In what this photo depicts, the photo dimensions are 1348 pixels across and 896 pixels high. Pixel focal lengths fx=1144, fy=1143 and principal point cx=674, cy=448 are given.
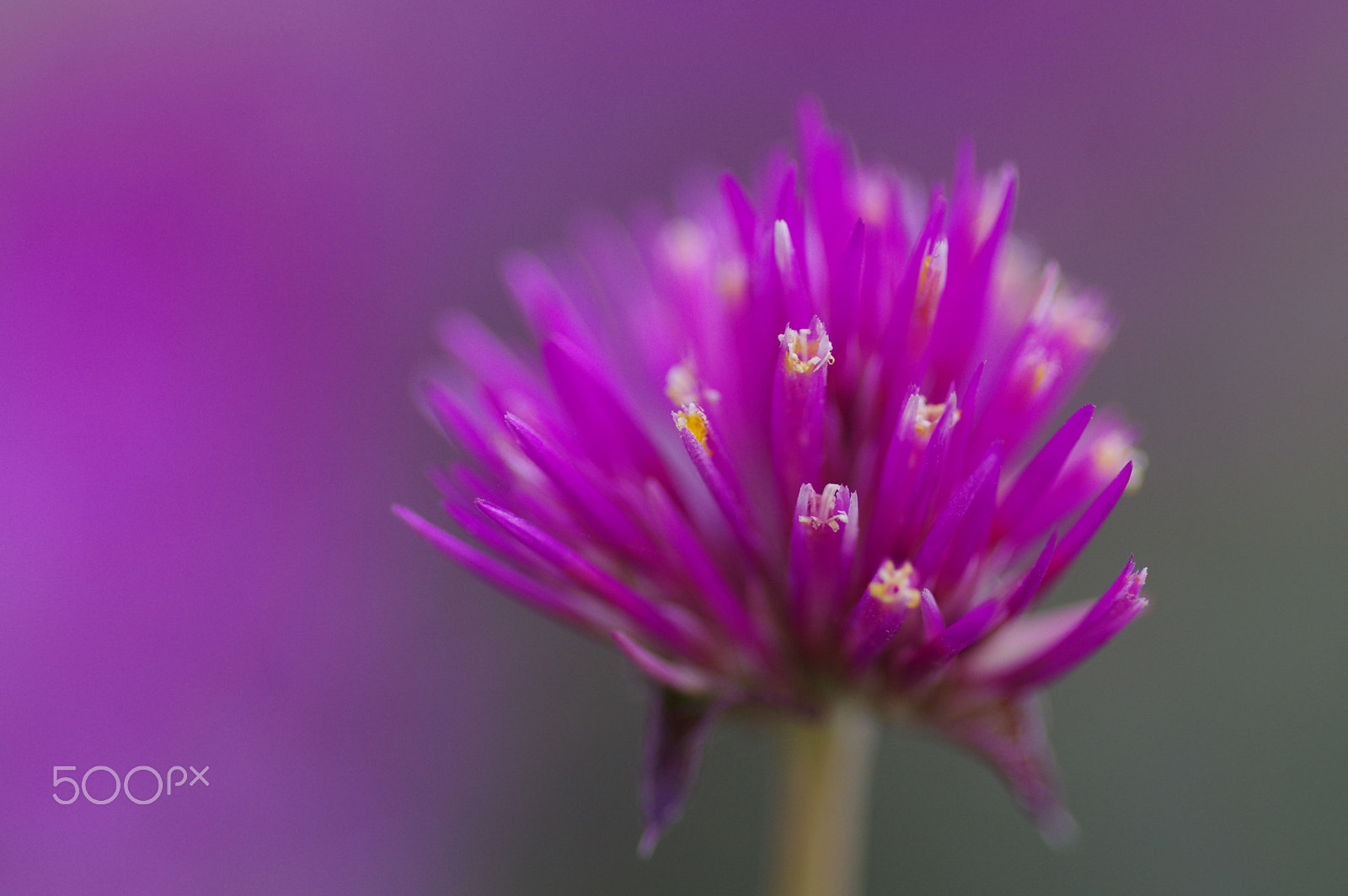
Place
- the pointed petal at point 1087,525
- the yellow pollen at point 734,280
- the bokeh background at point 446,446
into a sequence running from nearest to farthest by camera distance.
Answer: the pointed petal at point 1087,525, the yellow pollen at point 734,280, the bokeh background at point 446,446

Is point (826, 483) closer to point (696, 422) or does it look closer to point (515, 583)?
point (696, 422)

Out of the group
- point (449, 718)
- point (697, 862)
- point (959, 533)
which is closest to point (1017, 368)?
point (959, 533)

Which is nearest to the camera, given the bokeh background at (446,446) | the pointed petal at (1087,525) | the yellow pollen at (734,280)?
the pointed petal at (1087,525)

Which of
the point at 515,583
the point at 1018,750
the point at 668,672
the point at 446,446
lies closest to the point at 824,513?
the point at 668,672

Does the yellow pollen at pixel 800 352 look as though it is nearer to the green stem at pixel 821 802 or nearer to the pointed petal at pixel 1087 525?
the pointed petal at pixel 1087 525

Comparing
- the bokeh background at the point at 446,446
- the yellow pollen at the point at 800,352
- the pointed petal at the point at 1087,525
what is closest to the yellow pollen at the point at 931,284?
the yellow pollen at the point at 800,352

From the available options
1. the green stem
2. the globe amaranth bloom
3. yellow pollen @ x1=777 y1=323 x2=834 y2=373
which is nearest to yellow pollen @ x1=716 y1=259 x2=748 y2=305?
the globe amaranth bloom

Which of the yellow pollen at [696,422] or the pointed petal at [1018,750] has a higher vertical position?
the yellow pollen at [696,422]
